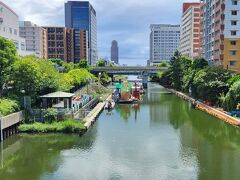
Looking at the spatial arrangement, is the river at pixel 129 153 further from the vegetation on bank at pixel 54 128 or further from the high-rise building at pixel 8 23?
the high-rise building at pixel 8 23

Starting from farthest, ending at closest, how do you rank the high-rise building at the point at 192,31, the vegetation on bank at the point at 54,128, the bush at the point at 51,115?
the high-rise building at the point at 192,31
the bush at the point at 51,115
the vegetation on bank at the point at 54,128

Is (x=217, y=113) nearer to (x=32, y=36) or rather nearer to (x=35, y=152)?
(x=35, y=152)

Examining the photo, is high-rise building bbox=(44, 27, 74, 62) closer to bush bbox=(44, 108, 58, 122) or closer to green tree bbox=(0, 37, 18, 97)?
green tree bbox=(0, 37, 18, 97)

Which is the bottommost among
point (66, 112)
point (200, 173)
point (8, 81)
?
point (200, 173)

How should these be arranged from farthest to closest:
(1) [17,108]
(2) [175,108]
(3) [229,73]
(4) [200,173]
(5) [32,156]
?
(2) [175,108]
(3) [229,73]
(1) [17,108]
(5) [32,156]
(4) [200,173]

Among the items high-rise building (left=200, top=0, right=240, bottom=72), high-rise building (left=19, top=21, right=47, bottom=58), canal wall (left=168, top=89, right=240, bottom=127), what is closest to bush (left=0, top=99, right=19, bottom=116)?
canal wall (left=168, top=89, right=240, bottom=127)

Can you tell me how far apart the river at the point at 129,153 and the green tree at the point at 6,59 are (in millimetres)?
7760

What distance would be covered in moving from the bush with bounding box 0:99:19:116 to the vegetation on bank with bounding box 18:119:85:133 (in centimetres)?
186

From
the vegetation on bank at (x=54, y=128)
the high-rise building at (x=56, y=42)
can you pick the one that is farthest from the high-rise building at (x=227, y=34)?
the high-rise building at (x=56, y=42)

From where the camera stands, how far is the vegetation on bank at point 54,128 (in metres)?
32.6

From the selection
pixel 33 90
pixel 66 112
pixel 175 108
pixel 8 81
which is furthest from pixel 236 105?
pixel 8 81

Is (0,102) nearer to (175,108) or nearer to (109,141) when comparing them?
(109,141)

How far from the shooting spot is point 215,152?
27.7m

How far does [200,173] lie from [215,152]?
6.11 meters
